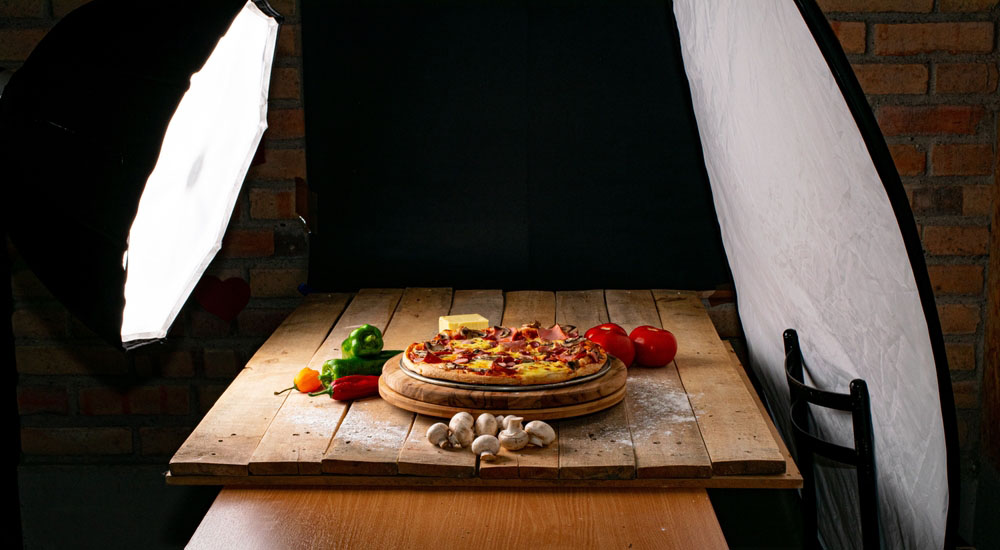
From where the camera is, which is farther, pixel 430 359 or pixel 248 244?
pixel 248 244

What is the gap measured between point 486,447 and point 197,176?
54cm

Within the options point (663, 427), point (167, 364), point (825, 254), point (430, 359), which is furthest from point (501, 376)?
point (167, 364)

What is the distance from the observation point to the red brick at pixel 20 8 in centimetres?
231

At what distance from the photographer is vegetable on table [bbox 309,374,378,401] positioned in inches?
60.9

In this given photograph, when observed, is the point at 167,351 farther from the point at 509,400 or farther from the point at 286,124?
the point at 509,400

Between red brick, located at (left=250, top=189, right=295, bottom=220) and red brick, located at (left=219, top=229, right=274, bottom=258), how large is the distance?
0.15 feet

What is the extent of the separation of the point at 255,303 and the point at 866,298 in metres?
1.69

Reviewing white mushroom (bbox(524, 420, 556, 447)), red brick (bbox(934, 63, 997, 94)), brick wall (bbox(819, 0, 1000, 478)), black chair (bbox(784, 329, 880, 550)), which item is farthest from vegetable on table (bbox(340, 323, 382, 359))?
red brick (bbox(934, 63, 997, 94))

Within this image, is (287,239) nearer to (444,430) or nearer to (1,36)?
(1,36)

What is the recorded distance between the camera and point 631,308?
214cm

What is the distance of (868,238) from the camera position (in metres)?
1.16

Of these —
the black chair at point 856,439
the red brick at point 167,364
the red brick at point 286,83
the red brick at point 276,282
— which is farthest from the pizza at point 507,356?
the red brick at point 167,364

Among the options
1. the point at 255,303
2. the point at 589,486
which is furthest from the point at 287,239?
the point at 589,486

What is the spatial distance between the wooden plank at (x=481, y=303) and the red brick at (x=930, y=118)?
1.04m
